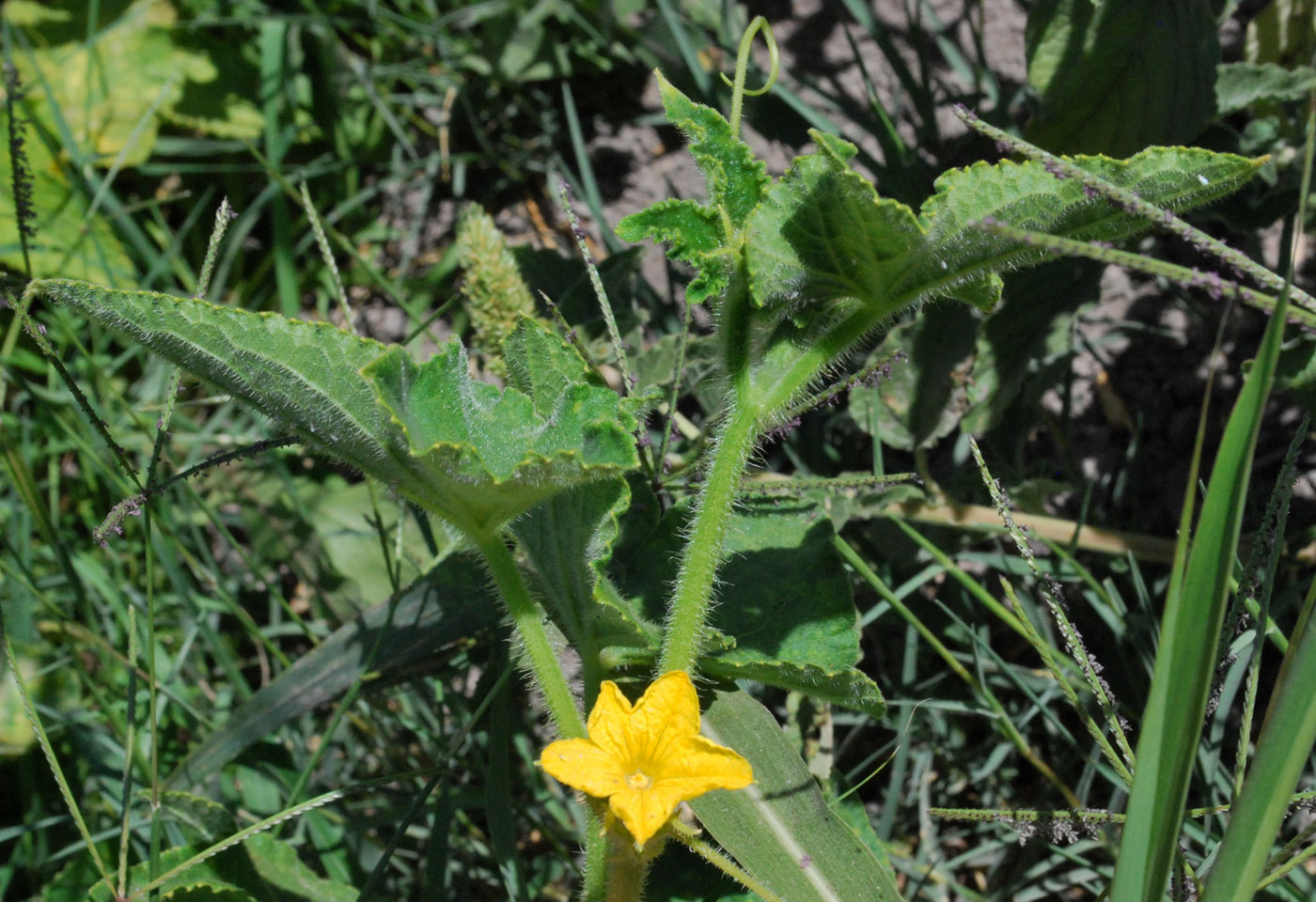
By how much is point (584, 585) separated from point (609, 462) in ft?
1.36

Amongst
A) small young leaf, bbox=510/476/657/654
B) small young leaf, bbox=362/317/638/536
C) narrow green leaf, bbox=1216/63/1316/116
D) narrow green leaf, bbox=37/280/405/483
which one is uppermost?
narrow green leaf, bbox=1216/63/1316/116

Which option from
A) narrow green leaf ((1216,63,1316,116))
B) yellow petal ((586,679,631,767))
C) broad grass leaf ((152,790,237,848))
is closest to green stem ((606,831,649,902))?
yellow petal ((586,679,631,767))

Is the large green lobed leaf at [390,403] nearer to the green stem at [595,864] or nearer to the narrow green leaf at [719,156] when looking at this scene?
the narrow green leaf at [719,156]

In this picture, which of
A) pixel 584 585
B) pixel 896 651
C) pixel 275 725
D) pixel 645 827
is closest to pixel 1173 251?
pixel 896 651

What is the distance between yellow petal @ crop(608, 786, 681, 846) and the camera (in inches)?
50.5

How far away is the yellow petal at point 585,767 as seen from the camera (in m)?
1.34

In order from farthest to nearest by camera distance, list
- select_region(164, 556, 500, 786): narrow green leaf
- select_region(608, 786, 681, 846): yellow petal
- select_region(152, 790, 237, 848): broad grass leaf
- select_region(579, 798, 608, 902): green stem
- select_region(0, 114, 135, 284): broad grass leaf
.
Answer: select_region(0, 114, 135, 284): broad grass leaf, select_region(164, 556, 500, 786): narrow green leaf, select_region(152, 790, 237, 848): broad grass leaf, select_region(579, 798, 608, 902): green stem, select_region(608, 786, 681, 846): yellow petal

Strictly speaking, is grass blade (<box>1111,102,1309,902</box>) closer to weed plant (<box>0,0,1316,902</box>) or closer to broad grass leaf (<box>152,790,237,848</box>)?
weed plant (<box>0,0,1316,902</box>)

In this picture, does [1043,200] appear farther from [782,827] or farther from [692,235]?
[782,827]

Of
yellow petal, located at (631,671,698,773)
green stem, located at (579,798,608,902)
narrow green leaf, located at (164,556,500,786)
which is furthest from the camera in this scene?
narrow green leaf, located at (164,556,500,786)

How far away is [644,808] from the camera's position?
131 centimetres

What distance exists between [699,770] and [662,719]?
0.30 ft

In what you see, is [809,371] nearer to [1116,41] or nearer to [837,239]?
[837,239]

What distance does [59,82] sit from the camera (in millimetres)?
3363
